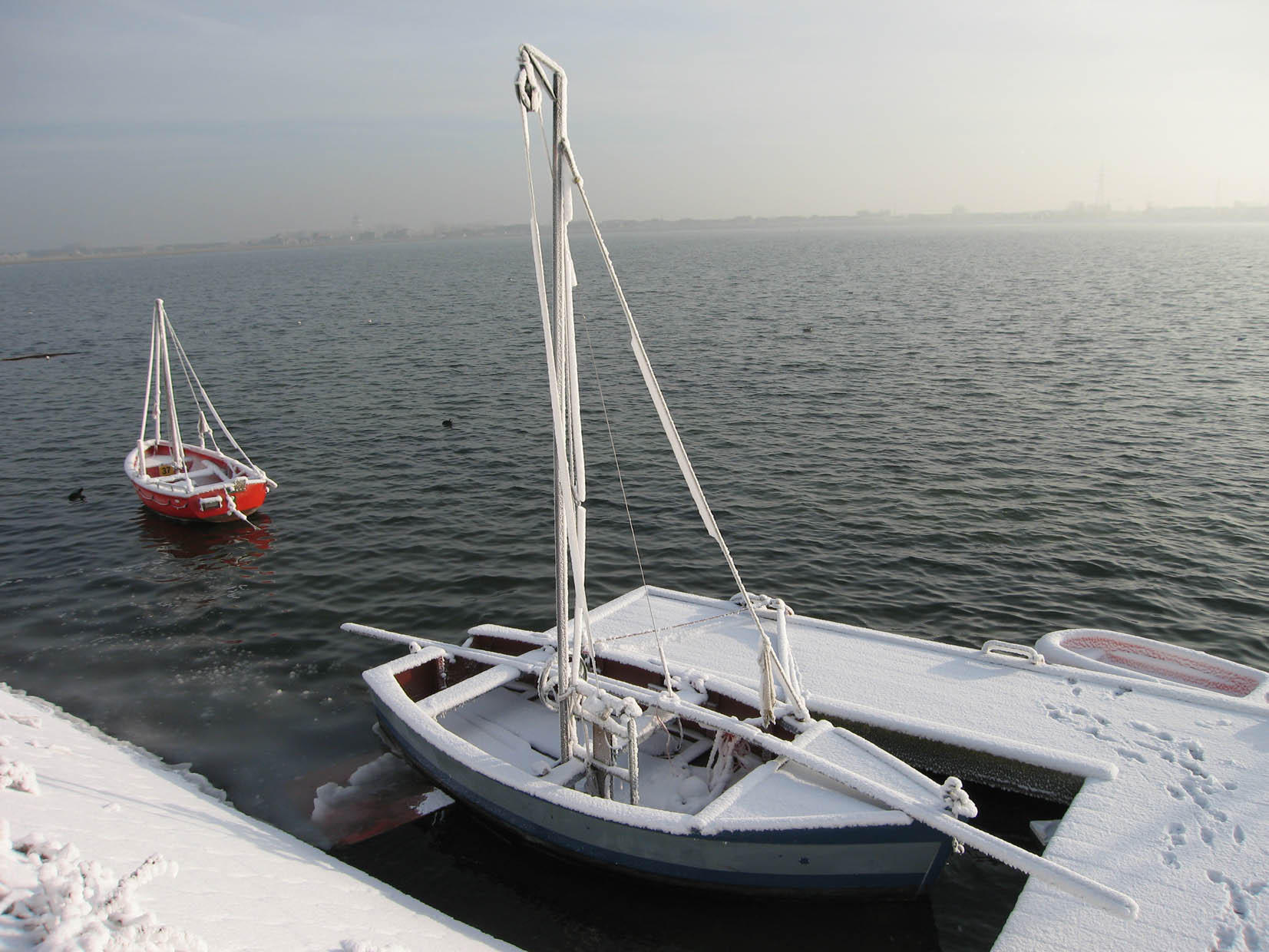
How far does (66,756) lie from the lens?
1181 centimetres

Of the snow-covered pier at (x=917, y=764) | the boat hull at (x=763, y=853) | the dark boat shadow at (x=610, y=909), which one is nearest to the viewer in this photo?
the snow-covered pier at (x=917, y=764)

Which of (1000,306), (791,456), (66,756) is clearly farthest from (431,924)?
(1000,306)

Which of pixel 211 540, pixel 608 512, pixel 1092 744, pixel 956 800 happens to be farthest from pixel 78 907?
pixel 211 540

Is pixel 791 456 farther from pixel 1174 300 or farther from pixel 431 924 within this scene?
pixel 1174 300

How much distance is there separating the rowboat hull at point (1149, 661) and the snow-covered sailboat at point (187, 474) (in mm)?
22863

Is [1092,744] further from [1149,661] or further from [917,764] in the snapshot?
[1149,661]

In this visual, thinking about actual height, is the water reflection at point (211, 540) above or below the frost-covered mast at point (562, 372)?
below

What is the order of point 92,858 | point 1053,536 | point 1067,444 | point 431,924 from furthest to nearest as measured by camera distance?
point 1067,444 → point 1053,536 → point 431,924 → point 92,858

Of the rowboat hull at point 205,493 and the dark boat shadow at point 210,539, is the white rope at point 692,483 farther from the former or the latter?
the rowboat hull at point 205,493

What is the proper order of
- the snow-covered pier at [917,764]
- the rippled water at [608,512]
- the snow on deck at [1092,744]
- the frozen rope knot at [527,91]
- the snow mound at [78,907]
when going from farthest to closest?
1. the rippled water at [608,512]
2. the frozen rope knot at [527,91]
3. the snow on deck at [1092,744]
4. the snow-covered pier at [917,764]
5. the snow mound at [78,907]

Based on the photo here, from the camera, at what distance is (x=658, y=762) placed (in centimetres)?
1333

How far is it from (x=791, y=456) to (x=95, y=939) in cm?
2775

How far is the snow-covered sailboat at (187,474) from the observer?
25.5 meters

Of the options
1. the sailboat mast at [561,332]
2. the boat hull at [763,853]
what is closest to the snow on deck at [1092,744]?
the boat hull at [763,853]
